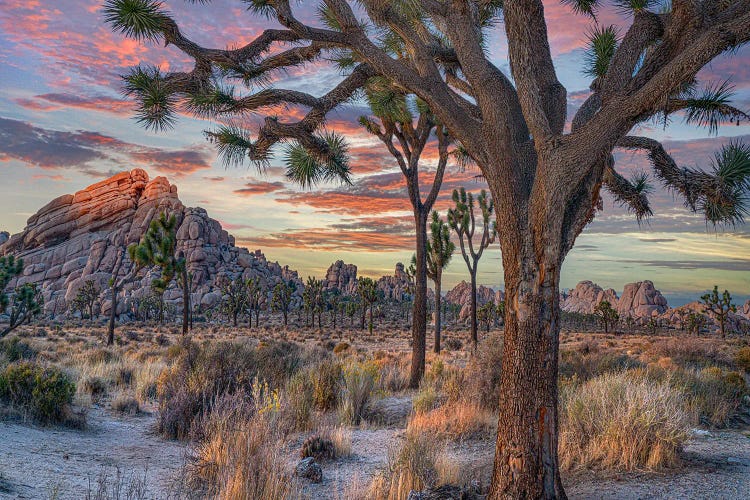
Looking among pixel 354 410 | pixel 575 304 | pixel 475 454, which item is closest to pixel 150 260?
pixel 354 410

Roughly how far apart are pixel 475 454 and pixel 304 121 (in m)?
5.42

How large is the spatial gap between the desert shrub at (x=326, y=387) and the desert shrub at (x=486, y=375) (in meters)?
2.76

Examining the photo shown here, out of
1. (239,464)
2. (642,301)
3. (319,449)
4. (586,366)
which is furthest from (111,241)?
(642,301)

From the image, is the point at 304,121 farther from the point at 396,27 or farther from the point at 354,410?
the point at 354,410

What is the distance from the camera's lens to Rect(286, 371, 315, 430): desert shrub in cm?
884

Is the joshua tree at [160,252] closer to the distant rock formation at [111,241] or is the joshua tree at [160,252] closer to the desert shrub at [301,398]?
the desert shrub at [301,398]

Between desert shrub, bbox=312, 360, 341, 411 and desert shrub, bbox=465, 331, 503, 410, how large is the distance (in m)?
2.76

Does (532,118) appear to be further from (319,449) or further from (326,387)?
(326,387)

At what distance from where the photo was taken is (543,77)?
5320 millimetres

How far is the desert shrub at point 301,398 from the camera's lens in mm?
8836

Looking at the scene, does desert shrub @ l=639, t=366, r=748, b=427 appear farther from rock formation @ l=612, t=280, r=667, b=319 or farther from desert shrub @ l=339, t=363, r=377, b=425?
rock formation @ l=612, t=280, r=667, b=319

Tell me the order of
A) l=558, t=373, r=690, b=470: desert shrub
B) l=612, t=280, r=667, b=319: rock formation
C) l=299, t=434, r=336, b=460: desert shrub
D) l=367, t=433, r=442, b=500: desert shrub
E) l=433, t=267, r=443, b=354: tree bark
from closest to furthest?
l=367, t=433, r=442, b=500: desert shrub < l=558, t=373, r=690, b=470: desert shrub < l=299, t=434, r=336, b=460: desert shrub < l=433, t=267, r=443, b=354: tree bark < l=612, t=280, r=667, b=319: rock formation

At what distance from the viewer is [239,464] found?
480cm

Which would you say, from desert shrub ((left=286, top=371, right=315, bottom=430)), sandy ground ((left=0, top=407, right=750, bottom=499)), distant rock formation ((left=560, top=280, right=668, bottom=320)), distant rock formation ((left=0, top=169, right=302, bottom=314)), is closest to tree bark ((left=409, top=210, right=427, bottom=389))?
desert shrub ((left=286, top=371, right=315, bottom=430))
